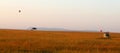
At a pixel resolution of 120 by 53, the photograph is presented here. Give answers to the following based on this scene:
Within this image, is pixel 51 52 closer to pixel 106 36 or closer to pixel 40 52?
pixel 40 52

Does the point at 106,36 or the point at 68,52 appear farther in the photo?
the point at 106,36

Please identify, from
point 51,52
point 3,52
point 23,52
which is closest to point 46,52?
point 51,52

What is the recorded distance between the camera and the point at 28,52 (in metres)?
19.1

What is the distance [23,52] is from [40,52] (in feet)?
3.99

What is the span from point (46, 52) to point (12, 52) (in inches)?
93.2

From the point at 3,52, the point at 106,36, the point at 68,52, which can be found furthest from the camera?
the point at 106,36

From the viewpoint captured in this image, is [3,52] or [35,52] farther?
[35,52]

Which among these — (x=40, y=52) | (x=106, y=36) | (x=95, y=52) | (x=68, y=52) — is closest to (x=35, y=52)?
(x=40, y=52)

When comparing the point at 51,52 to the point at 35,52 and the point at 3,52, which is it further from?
the point at 3,52

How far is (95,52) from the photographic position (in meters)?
19.9

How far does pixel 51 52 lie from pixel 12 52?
263 cm

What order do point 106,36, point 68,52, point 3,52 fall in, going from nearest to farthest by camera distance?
point 3,52, point 68,52, point 106,36

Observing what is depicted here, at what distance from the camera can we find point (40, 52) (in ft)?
64.4

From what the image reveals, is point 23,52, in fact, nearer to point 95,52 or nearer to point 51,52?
point 51,52
